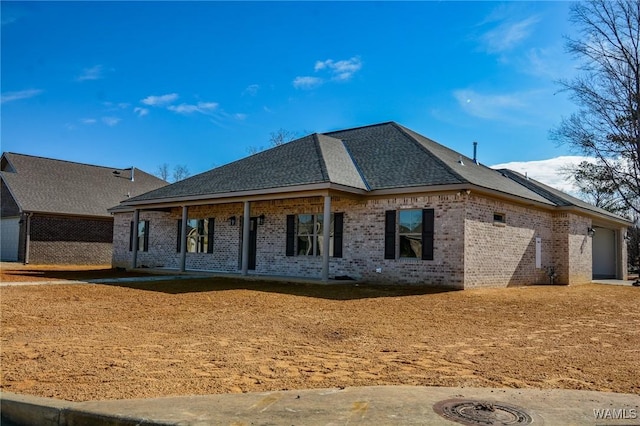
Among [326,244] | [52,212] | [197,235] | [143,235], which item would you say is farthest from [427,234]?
[52,212]

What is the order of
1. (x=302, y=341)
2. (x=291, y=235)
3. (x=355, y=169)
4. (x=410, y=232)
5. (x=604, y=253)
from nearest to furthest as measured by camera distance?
1. (x=302, y=341)
2. (x=410, y=232)
3. (x=355, y=169)
4. (x=291, y=235)
5. (x=604, y=253)

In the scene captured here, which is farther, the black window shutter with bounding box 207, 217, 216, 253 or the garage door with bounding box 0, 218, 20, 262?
the garage door with bounding box 0, 218, 20, 262

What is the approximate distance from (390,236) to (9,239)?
2450 centimetres

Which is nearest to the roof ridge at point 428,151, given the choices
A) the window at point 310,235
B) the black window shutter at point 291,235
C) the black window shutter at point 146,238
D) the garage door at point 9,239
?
the window at point 310,235

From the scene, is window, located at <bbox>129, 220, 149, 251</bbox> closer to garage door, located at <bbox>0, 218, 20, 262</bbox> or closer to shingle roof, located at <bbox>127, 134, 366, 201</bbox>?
shingle roof, located at <bbox>127, 134, 366, 201</bbox>

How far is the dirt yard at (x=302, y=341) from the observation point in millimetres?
5168

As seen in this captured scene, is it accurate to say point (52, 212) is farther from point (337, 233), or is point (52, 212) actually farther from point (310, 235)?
point (337, 233)

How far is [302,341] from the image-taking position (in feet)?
24.2

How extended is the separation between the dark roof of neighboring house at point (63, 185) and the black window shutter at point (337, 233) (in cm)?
1849

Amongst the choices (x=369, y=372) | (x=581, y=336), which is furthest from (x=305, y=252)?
(x=369, y=372)

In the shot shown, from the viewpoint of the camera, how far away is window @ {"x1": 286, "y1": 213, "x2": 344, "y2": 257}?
16.3 metres

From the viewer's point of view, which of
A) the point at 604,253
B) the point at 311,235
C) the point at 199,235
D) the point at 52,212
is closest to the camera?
the point at 311,235

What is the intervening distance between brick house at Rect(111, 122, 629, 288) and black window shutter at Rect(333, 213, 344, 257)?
36 millimetres

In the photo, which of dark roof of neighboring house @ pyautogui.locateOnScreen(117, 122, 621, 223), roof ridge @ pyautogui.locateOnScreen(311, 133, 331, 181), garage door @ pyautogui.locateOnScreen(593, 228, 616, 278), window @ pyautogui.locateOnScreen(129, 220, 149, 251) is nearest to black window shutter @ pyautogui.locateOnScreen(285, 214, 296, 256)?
dark roof of neighboring house @ pyautogui.locateOnScreen(117, 122, 621, 223)
